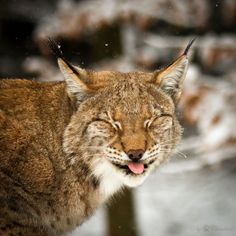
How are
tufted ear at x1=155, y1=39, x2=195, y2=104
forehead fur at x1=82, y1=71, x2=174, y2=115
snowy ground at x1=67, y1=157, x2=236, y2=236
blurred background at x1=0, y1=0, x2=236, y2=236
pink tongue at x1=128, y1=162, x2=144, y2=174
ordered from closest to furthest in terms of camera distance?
pink tongue at x1=128, y1=162, x2=144, y2=174, forehead fur at x1=82, y1=71, x2=174, y2=115, tufted ear at x1=155, y1=39, x2=195, y2=104, blurred background at x1=0, y1=0, x2=236, y2=236, snowy ground at x1=67, y1=157, x2=236, y2=236

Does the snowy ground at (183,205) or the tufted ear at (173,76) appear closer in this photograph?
the tufted ear at (173,76)

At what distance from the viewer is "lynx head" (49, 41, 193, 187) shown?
5387 millimetres

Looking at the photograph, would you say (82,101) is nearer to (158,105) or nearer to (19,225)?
(158,105)

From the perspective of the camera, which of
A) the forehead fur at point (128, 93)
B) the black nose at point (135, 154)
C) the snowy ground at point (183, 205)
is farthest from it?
the snowy ground at point (183, 205)

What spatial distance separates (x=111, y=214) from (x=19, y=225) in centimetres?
459

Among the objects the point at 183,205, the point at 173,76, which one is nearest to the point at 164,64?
the point at 183,205

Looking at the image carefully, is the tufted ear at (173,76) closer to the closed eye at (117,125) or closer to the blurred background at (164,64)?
the closed eye at (117,125)

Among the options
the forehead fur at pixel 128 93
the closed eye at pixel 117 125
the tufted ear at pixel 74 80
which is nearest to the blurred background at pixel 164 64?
the forehead fur at pixel 128 93

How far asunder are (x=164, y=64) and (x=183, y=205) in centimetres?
224

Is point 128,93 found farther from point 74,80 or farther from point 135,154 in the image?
point 135,154

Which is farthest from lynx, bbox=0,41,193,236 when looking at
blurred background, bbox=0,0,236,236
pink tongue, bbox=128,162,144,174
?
blurred background, bbox=0,0,236,236

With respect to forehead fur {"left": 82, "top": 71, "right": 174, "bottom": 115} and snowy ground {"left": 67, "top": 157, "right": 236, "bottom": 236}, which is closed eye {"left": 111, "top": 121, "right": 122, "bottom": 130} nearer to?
forehead fur {"left": 82, "top": 71, "right": 174, "bottom": 115}

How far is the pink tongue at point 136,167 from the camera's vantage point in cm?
538

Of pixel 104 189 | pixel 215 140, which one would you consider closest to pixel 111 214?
pixel 215 140
